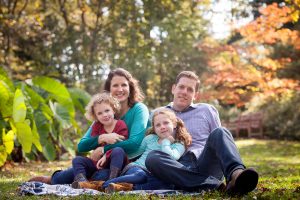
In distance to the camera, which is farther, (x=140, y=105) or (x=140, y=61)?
(x=140, y=61)

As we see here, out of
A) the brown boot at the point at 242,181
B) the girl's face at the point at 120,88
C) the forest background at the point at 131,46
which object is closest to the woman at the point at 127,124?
the girl's face at the point at 120,88

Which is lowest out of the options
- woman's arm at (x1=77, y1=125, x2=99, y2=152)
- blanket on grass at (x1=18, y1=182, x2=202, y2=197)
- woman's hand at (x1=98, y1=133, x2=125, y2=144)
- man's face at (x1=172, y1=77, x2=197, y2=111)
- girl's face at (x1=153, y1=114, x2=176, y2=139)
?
blanket on grass at (x1=18, y1=182, x2=202, y2=197)

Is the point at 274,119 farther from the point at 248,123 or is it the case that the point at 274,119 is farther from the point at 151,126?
the point at 151,126

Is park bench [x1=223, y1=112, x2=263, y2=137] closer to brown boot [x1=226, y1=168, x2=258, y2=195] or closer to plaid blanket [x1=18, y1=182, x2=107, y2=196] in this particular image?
plaid blanket [x1=18, y1=182, x2=107, y2=196]

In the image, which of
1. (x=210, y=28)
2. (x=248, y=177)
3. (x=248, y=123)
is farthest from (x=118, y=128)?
(x=210, y=28)

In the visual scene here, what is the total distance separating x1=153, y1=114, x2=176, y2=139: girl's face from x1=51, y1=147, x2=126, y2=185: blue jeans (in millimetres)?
417

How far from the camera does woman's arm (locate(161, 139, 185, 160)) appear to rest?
4.21 m

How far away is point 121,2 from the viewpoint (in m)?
15.5

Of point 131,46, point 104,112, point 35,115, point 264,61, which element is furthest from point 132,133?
point 131,46

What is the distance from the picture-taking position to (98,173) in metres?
4.49

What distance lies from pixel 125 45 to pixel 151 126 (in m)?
12.2

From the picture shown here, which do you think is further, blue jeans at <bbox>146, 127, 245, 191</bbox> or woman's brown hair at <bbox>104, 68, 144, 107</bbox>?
woman's brown hair at <bbox>104, 68, 144, 107</bbox>

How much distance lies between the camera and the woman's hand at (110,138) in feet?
14.6

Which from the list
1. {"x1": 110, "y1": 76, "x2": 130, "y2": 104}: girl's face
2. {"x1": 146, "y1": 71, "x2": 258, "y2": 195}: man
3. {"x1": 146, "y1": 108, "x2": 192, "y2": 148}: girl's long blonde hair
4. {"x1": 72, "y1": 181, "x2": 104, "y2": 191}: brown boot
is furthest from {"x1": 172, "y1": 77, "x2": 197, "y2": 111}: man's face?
{"x1": 72, "y1": 181, "x2": 104, "y2": 191}: brown boot
